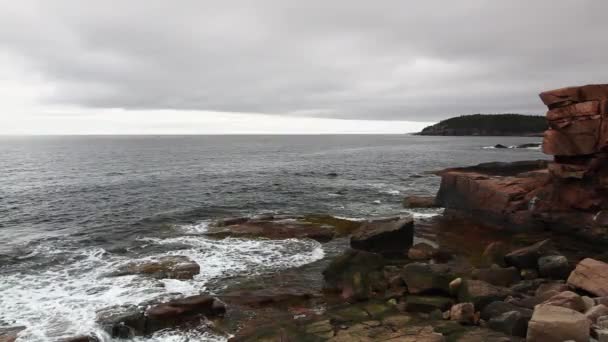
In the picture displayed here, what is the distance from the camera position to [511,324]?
1298 cm

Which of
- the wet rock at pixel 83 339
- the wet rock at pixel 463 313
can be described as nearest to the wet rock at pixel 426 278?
the wet rock at pixel 463 313

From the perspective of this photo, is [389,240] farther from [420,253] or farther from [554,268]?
[554,268]

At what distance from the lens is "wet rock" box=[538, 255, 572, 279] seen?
19.2m

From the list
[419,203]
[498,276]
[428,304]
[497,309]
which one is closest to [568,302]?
[497,309]

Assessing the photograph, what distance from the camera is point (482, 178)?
3525 cm

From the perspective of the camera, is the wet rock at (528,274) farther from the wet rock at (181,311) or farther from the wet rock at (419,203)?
the wet rock at (419,203)

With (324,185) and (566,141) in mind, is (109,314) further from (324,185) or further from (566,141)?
(324,185)

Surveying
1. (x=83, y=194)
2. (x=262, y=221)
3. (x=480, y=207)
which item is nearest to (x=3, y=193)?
(x=83, y=194)

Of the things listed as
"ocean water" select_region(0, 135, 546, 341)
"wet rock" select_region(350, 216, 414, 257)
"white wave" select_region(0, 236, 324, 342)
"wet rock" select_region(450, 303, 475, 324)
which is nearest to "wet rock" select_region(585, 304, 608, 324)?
"wet rock" select_region(450, 303, 475, 324)

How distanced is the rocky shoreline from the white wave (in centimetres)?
79

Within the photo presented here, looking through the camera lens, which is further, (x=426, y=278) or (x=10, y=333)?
(x=426, y=278)

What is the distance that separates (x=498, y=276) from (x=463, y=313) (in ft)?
19.0

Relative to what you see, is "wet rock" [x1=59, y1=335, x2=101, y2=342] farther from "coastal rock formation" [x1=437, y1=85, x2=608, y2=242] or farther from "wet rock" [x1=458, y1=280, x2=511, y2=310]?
"coastal rock formation" [x1=437, y1=85, x2=608, y2=242]

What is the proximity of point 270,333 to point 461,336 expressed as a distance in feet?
21.6
